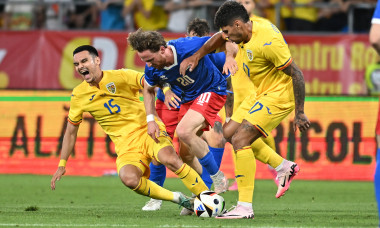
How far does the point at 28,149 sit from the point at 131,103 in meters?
6.31

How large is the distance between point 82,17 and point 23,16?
3.96 ft

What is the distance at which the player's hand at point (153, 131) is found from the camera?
7.87 m

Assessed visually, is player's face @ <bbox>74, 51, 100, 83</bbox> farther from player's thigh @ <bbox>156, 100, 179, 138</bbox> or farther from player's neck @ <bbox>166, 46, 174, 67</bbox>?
player's thigh @ <bbox>156, 100, 179, 138</bbox>

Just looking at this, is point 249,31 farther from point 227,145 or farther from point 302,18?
point 302,18

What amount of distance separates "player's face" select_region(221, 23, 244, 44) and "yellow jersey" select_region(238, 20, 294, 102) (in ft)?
0.72

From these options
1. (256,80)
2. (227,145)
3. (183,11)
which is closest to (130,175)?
(256,80)

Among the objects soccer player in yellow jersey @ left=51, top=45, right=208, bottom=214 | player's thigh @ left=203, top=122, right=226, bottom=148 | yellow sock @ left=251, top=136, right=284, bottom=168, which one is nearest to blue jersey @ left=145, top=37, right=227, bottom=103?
soccer player in yellow jersey @ left=51, top=45, right=208, bottom=214

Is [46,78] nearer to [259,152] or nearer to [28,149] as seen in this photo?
[28,149]

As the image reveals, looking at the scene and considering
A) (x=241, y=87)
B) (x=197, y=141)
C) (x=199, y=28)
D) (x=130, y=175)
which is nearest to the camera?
(x=130, y=175)

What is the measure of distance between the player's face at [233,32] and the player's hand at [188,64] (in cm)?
38

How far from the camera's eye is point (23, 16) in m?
16.6

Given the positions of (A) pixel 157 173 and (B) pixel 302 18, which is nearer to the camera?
(A) pixel 157 173

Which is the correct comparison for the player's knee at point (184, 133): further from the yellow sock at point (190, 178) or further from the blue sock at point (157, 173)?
the blue sock at point (157, 173)

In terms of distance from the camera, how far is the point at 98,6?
1641cm
